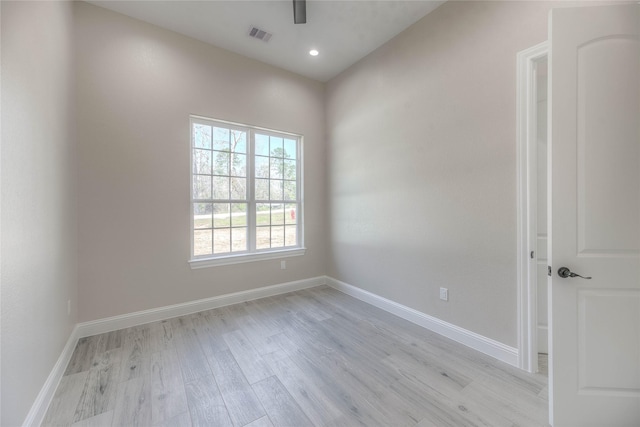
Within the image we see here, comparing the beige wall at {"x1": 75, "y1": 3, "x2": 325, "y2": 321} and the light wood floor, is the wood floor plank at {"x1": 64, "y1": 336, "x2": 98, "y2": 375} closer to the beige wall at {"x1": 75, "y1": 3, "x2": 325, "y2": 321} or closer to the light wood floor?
the light wood floor

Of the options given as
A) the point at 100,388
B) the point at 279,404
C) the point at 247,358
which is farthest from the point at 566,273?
the point at 100,388

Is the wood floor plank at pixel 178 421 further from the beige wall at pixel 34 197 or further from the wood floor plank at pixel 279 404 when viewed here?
the beige wall at pixel 34 197

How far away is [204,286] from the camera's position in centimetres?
313

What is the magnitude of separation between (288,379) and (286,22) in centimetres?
341

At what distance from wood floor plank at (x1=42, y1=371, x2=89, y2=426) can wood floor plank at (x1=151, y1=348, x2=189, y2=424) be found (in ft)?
1.38

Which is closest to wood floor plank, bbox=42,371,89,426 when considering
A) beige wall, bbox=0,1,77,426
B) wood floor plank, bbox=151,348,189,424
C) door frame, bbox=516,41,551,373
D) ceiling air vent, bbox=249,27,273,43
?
beige wall, bbox=0,1,77,426

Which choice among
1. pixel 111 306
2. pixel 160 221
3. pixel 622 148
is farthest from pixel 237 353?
pixel 622 148

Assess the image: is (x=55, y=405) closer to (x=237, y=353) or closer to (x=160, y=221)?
(x=237, y=353)

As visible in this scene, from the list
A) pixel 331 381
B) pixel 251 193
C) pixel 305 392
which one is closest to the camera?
pixel 305 392

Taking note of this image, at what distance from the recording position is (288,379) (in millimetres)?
1873

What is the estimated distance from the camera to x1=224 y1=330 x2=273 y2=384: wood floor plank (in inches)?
76.1

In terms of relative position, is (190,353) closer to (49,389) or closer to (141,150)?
(49,389)

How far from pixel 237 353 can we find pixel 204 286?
3.95ft

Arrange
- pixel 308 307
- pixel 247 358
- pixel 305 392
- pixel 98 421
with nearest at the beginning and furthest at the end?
pixel 98 421 → pixel 305 392 → pixel 247 358 → pixel 308 307
